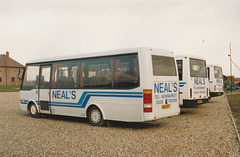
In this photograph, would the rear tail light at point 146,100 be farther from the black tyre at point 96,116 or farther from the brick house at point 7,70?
the brick house at point 7,70

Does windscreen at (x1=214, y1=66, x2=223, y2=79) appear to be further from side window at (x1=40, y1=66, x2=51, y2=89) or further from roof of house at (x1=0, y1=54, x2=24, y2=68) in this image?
roof of house at (x1=0, y1=54, x2=24, y2=68)

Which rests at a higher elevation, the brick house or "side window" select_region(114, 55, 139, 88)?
the brick house

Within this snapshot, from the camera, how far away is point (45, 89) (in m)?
12.6

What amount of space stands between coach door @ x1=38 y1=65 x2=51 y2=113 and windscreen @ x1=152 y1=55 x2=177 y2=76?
5.28 meters

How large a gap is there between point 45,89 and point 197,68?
745 cm

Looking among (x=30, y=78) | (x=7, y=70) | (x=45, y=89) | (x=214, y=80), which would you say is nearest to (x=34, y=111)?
(x=45, y=89)

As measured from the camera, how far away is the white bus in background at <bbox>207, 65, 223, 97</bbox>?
2014 cm

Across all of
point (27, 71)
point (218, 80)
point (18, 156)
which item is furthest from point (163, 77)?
point (218, 80)

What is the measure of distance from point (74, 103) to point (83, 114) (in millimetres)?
664

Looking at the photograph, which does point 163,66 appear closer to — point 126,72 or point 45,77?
point 126,72

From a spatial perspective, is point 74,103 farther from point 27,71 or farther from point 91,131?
point 27,71

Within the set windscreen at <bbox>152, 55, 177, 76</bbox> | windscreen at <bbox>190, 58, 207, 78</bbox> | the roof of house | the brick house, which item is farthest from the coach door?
the roof of house

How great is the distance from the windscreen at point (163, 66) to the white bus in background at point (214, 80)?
10.6 m

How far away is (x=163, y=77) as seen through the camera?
31.9 feet
